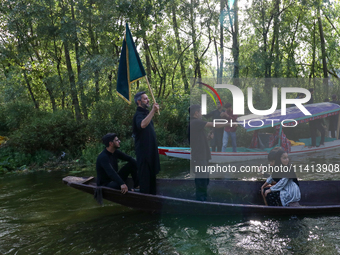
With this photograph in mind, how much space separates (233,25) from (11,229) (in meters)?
14.2

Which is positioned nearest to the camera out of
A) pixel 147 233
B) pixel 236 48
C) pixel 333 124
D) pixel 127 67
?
pixel 147 233

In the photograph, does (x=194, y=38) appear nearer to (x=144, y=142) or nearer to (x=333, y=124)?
(x=333, y=124)

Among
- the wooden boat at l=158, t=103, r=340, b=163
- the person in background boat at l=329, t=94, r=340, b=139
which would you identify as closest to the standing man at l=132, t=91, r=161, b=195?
the wooden boat at l=158, t=103, r=340, b=163

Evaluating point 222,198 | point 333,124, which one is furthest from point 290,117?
point 222,198

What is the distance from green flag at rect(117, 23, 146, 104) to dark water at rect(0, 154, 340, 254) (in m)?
2.42

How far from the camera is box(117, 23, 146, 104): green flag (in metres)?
5.84

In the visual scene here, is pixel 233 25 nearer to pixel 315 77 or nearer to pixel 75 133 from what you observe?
pixel 315 77

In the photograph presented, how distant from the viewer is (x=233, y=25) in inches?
636

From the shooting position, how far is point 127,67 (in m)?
5.87

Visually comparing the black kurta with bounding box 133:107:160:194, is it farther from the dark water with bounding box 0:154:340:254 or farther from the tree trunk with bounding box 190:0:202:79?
the tree trunk with bounding box 190:0:202:79

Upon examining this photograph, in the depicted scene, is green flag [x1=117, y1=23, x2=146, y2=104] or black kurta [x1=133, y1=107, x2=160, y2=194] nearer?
black kurta [x1=133, y1=107, x2=160, y2=194]

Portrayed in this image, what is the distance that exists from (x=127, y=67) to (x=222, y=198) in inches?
→ 133

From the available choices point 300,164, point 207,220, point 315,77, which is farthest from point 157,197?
point 315,77

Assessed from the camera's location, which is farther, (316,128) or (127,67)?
(316,128)
